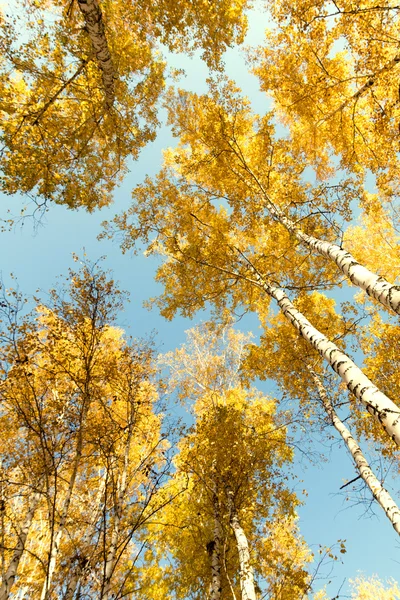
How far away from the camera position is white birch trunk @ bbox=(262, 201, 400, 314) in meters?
3.32

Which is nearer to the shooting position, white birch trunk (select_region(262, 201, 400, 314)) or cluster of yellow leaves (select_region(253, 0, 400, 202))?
white birch trunk (select_region(262, 201, 400, 314))

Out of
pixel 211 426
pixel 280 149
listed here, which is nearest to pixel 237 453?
pixel 211 426

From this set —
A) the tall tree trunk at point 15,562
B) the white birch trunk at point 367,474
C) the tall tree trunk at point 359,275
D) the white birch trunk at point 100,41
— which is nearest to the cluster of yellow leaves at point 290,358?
the white birch trunk at point 367,474

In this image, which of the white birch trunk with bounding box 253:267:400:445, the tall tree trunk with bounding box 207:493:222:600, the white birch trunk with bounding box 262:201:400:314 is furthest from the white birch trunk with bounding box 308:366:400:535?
the tall tree trunk with bounding box 207:493:222:600

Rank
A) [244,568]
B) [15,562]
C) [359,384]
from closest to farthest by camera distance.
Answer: [359,384], [15,562], [244,568]

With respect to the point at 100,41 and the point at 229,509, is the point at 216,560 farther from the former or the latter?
the point at 100,41

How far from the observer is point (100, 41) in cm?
516

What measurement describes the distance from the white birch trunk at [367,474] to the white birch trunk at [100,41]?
796 cm

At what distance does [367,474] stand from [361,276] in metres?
3.55

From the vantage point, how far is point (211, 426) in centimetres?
681

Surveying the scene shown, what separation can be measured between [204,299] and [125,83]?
4.87 meters

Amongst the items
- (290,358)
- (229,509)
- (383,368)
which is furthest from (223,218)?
(229,509)

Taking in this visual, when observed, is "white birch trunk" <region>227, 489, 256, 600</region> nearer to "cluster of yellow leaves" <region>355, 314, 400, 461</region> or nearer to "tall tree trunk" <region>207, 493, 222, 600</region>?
"tall tree trunk" <region>207, 493, 222, 600</region>

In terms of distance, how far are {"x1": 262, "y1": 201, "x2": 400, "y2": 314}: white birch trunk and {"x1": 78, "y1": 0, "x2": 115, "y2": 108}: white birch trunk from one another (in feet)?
15.3
